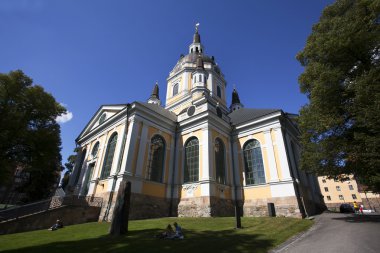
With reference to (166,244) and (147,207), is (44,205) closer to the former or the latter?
(147,207)

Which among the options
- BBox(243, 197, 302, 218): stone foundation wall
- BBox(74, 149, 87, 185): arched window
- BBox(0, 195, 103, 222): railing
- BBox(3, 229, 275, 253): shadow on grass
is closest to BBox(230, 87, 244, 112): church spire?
BBox(243, 197, 302, 218): stone foundation wall

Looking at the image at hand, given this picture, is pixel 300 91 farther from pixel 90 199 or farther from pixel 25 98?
pixel 25 98

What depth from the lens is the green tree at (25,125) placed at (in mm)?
15445

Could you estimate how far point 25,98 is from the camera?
16.7 m

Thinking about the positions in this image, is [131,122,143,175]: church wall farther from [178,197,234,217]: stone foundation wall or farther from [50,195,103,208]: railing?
[178,197,234,217]: stone foundation wall

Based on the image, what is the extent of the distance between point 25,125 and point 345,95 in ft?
72.6

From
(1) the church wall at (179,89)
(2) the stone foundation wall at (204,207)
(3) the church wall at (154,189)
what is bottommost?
(2) the stone foundation wall at (204,207)

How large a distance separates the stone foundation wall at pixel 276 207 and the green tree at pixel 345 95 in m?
3.90

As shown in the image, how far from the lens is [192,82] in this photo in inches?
1121

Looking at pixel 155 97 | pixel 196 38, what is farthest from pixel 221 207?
Result: pixel 196 38

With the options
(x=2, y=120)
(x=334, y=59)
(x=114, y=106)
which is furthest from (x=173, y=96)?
(x=334, y=59)

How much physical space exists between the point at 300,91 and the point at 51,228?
56.2 ft

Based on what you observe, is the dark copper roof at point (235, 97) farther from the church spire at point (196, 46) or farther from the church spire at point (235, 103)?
the church spire at point (196, 46)

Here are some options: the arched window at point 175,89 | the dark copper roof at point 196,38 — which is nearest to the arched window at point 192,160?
the arched window at point 175,89
